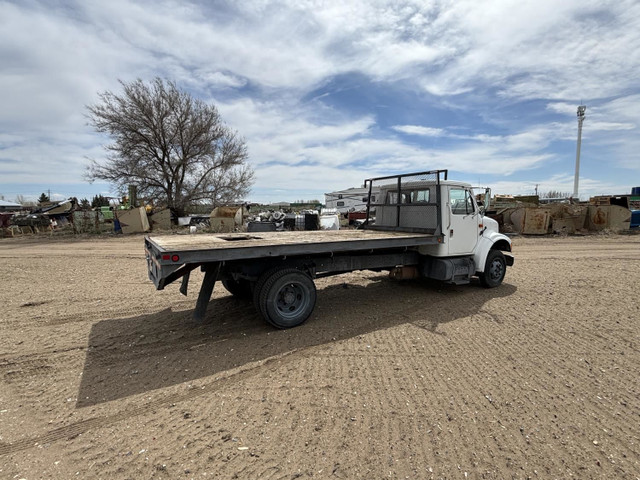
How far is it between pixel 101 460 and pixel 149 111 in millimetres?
24571

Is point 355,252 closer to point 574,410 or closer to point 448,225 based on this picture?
point 448,225

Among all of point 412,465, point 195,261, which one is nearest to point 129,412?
point 195,261

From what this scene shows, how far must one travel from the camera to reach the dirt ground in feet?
8.38

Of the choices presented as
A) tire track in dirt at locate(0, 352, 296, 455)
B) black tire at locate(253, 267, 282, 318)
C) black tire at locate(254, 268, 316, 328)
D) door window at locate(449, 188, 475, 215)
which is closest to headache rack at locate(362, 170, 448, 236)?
door window at locate(449, 188, 475, 215)

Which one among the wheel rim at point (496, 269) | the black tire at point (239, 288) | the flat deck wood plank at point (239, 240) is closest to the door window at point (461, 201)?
the flat deck wood plank at point (239, 240)

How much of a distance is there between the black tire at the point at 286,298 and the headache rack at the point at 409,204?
2865 mm

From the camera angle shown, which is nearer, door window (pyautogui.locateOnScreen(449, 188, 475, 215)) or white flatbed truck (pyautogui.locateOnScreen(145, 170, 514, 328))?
white flatbed truck (pyautogui.locateOnScreen(145, 170, 514, 328))

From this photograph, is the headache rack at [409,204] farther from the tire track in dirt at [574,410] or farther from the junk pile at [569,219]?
the junk pile at [569,219]

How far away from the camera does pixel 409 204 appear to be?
712 cm

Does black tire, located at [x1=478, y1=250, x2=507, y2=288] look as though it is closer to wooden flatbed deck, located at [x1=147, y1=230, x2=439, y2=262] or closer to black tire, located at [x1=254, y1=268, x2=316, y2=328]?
wooden flatbed deck, located at [x1=147, y1=230, x2=439, y2=262]

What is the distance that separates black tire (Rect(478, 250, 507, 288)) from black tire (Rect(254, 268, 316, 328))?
4.15 meters

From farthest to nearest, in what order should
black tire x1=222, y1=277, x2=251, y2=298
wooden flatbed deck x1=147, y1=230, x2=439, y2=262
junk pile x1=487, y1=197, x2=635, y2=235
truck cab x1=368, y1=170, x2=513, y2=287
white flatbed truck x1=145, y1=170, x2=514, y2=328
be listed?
1. junk pile x1=487, y1=197, x2=635, y2=235
2. truck cab x1=368, y1=170, x2=513, y2=287
3. black tire x1=222, y1=277, x2=251, y2=298
4. white flatbed truck x1=145, y1=170, x2=514, y2=328
5. wooden flatbed deck x1=147, y1=230, x2=439, y2=262

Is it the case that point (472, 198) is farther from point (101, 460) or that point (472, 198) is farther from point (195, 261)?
point (101, 460)

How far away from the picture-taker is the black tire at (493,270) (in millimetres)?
7281
